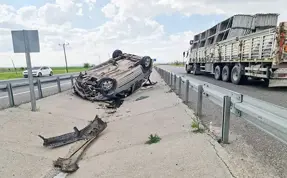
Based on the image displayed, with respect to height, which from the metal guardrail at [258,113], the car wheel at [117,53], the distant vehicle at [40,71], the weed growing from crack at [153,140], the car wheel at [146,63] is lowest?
the distant vehicle at [40,71]

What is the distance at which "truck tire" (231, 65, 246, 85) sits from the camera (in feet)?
44.7

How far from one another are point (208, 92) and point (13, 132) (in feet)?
14.6

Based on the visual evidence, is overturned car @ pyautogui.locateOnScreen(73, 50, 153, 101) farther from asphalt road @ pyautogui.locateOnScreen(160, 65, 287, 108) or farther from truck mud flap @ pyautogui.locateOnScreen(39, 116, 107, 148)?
truck mud flap @ pyautogui.locateOnScreen(39, 116, 107, 148)

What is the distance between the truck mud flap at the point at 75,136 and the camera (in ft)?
17.3

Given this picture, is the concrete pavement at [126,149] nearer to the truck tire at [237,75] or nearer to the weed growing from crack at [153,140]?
the weed growing from crack at [153,140]

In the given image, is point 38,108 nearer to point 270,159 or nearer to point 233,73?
point 270,159

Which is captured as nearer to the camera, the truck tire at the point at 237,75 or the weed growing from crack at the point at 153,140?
the weed growing from crack at the point at 153,140

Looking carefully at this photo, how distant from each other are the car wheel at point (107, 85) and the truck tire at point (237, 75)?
23.4ft

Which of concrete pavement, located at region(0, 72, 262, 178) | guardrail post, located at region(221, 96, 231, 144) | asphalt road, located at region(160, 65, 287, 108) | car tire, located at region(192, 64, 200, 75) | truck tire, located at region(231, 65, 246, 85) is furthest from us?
car tire, located at region(192, 64, 200, 75)

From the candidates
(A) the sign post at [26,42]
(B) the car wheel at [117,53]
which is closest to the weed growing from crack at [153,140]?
(A) the sign post at [26,42]

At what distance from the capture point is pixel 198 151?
12.4 ft

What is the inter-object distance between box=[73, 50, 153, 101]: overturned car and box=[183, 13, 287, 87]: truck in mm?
4961

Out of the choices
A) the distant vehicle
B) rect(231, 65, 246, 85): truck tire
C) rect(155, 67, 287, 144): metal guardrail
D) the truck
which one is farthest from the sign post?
the distant vehicle

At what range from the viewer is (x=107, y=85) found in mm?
10617
